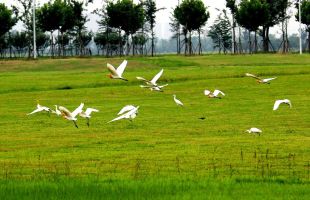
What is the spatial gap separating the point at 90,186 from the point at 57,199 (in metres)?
1.69

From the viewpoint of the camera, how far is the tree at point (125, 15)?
9012 centimetres

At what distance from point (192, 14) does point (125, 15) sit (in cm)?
809

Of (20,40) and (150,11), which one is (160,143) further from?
(20,40)

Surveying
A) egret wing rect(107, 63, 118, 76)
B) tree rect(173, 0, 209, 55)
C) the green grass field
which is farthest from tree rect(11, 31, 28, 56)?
egret wing rect(107, 63, 118, 76)

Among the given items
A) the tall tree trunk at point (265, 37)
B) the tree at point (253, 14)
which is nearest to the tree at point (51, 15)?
the tree at point (253, 14)

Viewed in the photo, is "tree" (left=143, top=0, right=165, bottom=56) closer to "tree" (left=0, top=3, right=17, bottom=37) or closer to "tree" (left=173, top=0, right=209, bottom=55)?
"tree" (left=173, top=0, right=209, bottom=55)

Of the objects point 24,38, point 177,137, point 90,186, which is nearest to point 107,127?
point 177,137

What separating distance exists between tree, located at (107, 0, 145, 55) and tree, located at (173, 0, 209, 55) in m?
4.93

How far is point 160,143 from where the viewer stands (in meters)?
23.0

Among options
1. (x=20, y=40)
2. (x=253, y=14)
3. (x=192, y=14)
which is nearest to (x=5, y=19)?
(x=20, y=40)

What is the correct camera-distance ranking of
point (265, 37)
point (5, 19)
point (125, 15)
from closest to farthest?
point (5, 19) < point (125, 15) < point (265, 37)

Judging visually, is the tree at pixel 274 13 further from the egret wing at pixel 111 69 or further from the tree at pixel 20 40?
the egret wing at pixel 111 69

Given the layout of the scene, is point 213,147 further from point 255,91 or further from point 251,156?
point 255,91

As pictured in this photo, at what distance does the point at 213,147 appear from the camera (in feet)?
71.4
